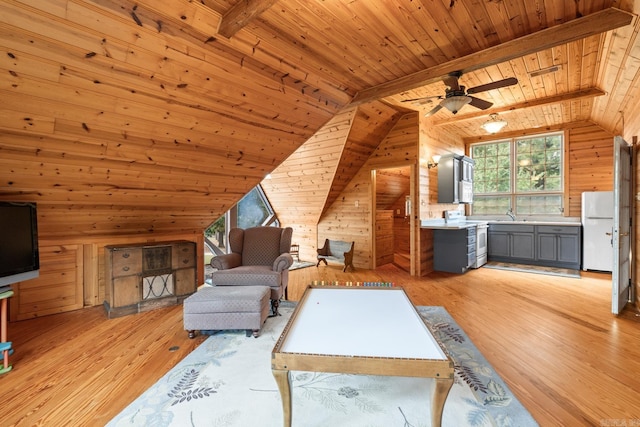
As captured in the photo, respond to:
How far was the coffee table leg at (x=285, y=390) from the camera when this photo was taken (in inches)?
54.8

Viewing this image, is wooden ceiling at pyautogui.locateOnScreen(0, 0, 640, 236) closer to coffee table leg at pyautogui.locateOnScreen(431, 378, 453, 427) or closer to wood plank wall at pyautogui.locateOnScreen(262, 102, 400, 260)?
wood plank wall at pyautogui.locateOnScreen(262, 102, 400, 260)

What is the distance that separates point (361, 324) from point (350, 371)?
0.42 metres

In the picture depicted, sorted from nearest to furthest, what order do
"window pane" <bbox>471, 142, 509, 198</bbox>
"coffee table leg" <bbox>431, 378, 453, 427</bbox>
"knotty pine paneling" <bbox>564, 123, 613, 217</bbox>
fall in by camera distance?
"coffee table leg" <bbox>431, 378, 453, 427</bbox>, "knotty pine paneling" <bbox>564, 123, 613, 217</bbox>, "window pane" <bbox>471, 142, 509, 198</bbox>

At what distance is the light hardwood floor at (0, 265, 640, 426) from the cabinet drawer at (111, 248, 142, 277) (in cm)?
52

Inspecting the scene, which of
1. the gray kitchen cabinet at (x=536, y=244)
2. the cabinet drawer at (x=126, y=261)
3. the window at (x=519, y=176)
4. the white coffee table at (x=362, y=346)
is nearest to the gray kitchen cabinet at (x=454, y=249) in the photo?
the gray kitchen cabinet at (x=536, y=244)

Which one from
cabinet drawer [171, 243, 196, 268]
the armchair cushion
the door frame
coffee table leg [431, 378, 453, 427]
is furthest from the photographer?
cabinet drawer [171, 243, 196, 268]

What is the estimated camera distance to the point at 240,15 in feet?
6.27

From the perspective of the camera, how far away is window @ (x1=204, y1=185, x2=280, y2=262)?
5.89 meters

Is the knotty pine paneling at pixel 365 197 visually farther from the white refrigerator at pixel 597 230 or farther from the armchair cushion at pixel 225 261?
the white refrigerator at pixel 597 230

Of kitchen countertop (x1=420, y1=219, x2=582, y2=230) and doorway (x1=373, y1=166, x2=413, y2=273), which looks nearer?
kitchen countertop (x1=420, y1=219, x2=582, y2=230)

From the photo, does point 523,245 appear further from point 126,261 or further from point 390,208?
point 126,261

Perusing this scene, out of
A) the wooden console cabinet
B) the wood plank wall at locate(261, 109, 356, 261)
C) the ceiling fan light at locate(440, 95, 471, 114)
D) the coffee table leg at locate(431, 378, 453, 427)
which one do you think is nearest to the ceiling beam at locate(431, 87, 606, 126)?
the wood plank wall at locate(261, 109, 356, 261)

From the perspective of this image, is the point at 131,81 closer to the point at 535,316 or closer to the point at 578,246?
the point at 535,316

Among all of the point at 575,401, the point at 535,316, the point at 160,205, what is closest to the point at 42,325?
the point at 160,205
